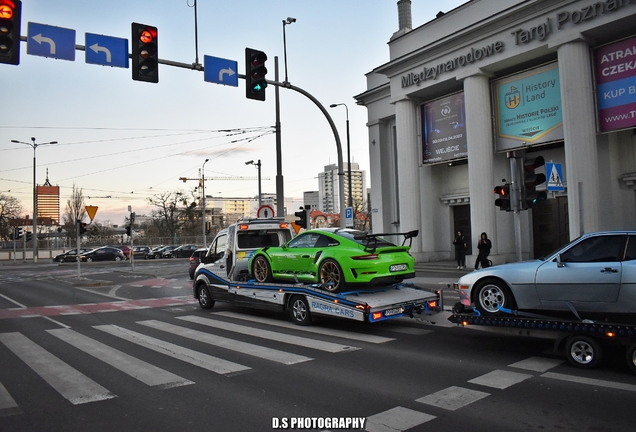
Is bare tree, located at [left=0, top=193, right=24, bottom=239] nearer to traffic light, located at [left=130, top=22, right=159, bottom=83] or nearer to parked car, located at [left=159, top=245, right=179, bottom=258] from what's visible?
parked car, located at [left=159, top=245, right=179, bottom=258]

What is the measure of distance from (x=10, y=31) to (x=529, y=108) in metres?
18.2

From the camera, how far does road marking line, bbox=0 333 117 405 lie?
5941mm

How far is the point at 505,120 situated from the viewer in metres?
21.4

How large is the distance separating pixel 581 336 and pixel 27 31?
11.2 m

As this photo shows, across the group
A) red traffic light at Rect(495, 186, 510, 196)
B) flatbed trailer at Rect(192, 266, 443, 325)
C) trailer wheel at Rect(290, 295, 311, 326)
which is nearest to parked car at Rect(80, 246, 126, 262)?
flatbed trailer at Rect(192, 266, 443, 325)

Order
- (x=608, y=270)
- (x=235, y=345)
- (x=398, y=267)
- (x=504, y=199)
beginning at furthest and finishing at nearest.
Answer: (x=504, y=199) → (x=398, y=267) → (x=235, y=345) → (x=608, y=270)

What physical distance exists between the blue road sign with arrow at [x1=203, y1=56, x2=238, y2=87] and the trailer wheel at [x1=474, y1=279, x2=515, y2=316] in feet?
28.4

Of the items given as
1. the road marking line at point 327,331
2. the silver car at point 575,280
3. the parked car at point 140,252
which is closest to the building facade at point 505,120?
the silver car at point 575,280

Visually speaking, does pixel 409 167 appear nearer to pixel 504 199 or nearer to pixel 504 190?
pixel 504 190

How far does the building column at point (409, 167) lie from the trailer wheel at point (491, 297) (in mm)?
17061

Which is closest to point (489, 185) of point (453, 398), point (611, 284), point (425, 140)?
point (425, 140)

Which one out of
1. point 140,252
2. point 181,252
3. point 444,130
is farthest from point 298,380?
point 140,252

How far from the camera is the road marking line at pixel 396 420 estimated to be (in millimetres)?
4695

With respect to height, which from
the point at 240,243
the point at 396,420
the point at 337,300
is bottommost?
the point at 396,420
